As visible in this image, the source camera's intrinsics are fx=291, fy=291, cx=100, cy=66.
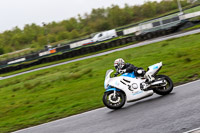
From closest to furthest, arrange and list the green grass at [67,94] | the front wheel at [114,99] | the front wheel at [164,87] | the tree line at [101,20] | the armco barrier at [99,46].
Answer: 1. the front wheel at [114,99]
2. the front wheel at [164,87]
3. the green grass at [67,94]
4. the armco barrier at [99,46]
5. the tree line at [101,20]

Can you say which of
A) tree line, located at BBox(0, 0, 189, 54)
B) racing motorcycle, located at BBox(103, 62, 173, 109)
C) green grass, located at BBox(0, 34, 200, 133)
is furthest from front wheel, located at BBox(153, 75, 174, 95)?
tree line, located at BBox(0, 0, 189, 54)

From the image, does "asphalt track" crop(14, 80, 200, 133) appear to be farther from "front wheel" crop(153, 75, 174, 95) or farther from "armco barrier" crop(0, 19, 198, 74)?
"armco barrier" crop(0, 19, 198, 74)

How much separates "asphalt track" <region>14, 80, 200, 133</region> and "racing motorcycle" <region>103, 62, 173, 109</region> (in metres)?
0.23

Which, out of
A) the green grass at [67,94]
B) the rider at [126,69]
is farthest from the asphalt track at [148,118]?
the green grass at [67,94]

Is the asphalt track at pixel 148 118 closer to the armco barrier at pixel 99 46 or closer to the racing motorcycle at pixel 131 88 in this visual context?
the racing motorcycle at pixel 131 88

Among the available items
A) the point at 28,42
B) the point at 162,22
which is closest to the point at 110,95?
the point at 162,22

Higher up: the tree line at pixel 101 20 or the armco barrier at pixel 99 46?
the tree line at pixel 101 20

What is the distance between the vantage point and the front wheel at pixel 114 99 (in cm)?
834

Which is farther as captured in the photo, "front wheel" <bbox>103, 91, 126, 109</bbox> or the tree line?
the tree line

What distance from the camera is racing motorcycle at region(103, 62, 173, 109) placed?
8.39m

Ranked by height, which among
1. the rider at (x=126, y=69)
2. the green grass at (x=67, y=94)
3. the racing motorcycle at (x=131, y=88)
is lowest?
the green grass at (x=67, y=94)

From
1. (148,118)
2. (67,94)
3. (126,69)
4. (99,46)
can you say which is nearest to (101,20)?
(99,46)

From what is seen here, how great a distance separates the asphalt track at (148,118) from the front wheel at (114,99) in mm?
176

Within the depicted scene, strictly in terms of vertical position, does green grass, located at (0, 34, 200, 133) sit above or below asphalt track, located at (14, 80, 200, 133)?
below
